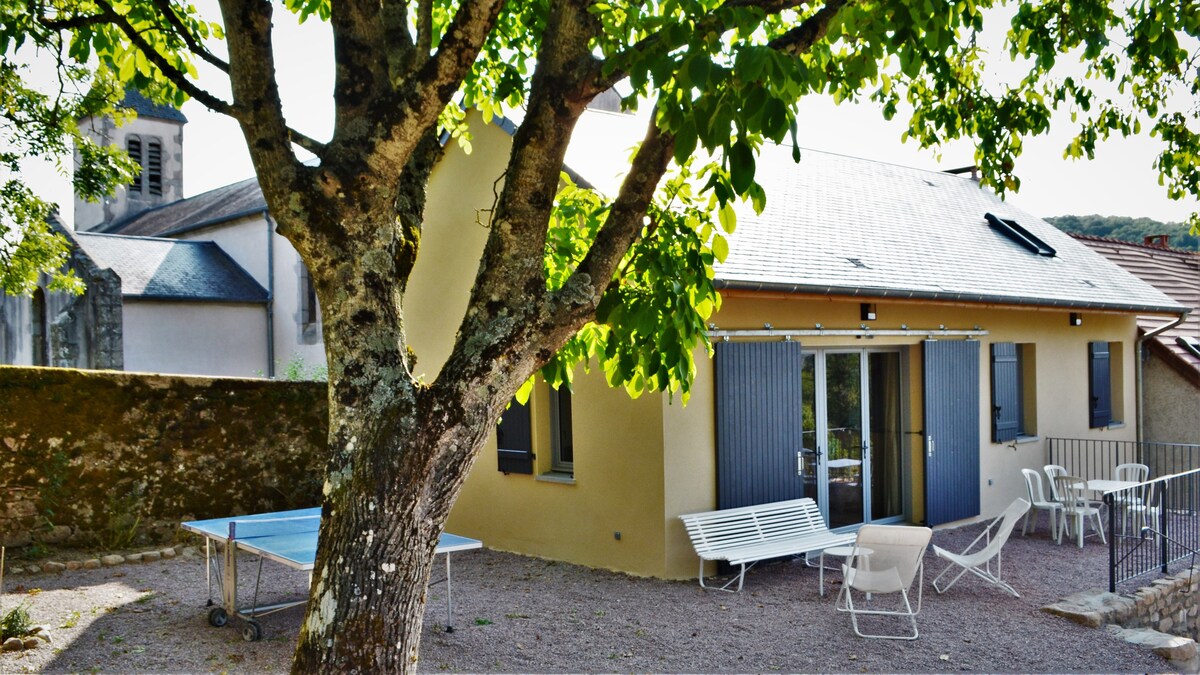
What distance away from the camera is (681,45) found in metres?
3.42

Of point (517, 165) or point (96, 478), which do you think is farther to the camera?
point (96, 478)

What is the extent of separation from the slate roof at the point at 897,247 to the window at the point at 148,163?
34196mm

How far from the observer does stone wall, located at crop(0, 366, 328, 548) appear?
10312mm

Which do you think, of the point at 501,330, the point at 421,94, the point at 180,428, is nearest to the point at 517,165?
the point at 421,94

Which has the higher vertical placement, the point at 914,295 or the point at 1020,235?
the point at 1020,235

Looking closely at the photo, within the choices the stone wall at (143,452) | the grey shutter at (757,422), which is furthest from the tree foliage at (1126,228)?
the stone wall at (143,452)

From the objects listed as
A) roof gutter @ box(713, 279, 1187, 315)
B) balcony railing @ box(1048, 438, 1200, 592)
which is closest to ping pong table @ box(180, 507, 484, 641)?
roof gutter @ box(713, 279, 1187, 315)

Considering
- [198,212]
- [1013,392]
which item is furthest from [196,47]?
[198,212]

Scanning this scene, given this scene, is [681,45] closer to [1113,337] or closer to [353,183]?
[353,183]

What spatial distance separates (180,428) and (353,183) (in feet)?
28.0

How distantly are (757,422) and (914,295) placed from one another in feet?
7.87

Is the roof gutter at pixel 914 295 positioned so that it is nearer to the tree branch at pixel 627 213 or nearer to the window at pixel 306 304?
the tree branch at pixel 627 213

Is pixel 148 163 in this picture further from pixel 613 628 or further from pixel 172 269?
pixel 613 628

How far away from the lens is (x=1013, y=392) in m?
12.9
